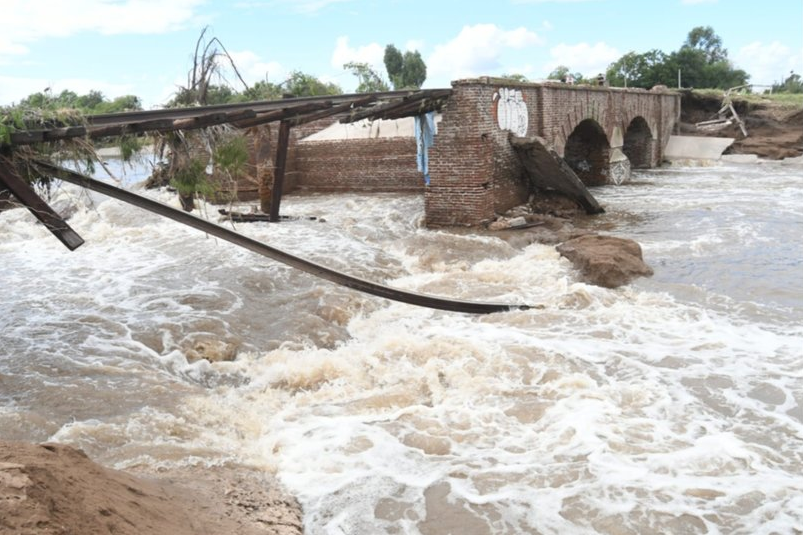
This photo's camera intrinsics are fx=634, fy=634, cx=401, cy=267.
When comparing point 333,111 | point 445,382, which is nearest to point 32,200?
point 445,382

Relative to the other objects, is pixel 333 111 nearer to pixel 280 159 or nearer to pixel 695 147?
pixel 280 159

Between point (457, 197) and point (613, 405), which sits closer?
point (613, 405)

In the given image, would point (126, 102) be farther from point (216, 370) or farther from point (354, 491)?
point (354, 491)

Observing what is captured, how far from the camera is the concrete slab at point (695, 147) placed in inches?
1017

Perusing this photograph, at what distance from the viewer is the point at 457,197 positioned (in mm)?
12398

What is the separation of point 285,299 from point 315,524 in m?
4.68

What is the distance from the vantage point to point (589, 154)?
63.7 feet

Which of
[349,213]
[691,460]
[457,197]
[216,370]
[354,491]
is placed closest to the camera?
[354,491]

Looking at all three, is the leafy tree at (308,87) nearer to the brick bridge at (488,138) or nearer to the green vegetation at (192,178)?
the brick bridge at (488,138)

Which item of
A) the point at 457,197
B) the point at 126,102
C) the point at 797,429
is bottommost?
the point at 797,429

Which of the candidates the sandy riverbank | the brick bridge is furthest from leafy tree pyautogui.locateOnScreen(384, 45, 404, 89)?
the sandy riverbank

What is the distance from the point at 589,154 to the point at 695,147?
9673 millimetres

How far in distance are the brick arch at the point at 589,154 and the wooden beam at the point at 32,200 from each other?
15.5 meters

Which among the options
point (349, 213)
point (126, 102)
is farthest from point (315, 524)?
point (349, 213)
